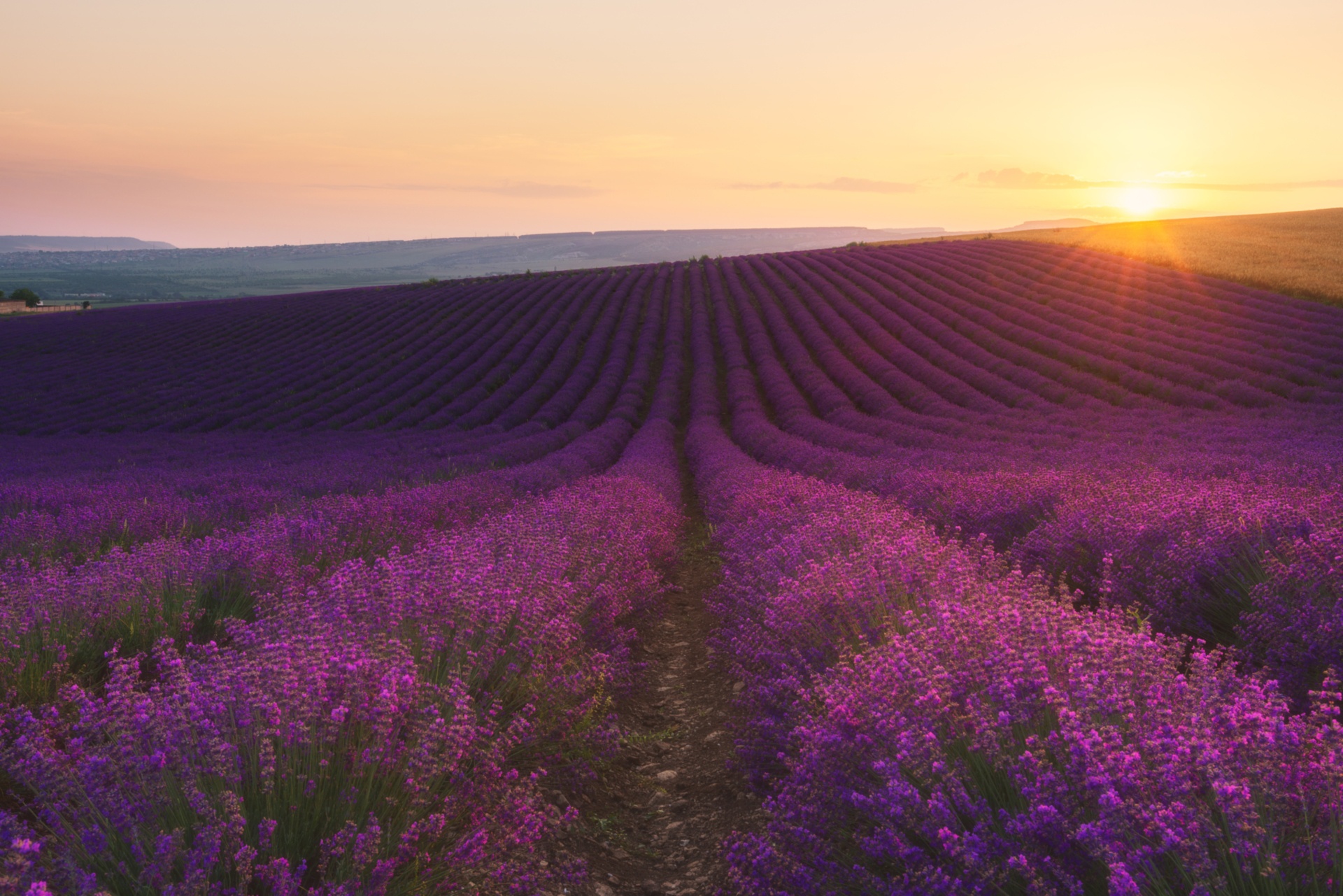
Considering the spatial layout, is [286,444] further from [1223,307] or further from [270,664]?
[1223,307]

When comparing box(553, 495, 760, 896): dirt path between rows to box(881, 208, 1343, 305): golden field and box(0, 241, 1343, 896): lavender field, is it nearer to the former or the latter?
box(0, 241, 1343, 896): lavender field

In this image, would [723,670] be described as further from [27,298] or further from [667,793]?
[27,298]

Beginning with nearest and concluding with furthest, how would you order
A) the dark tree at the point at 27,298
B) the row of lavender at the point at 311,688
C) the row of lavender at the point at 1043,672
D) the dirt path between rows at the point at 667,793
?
1. the row of lavender at the point at 1043,672
2. the row of lavender at the point at 311,688
3. the dirt path between rows at the point at 667,793
4. the dark tree at the point at 27,298

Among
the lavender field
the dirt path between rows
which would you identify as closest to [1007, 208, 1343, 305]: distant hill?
the lavender field

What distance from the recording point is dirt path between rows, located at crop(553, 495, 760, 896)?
3.57 metres

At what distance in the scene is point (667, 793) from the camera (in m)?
4.35

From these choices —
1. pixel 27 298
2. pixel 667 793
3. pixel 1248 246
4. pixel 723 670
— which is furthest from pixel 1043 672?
pixel 27 298

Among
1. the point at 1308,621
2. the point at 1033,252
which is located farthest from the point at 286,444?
the point at 1033,252

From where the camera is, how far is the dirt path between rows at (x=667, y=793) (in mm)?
3574

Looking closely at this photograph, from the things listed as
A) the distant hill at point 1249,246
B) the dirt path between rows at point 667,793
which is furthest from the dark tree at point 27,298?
A: the dirt path between rows at point 667,793

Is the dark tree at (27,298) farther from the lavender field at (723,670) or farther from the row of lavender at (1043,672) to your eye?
the row of lavender at (1043,672)

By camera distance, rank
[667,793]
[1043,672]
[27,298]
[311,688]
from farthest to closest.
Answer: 1. [27,298]
2. [667,793]
3. [311,688]
4. [1043,672]

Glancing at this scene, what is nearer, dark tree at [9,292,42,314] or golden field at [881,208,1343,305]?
golden field at [881,208,1343,305]

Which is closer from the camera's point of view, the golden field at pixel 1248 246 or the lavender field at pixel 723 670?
the lavender field at pixel 723 670
